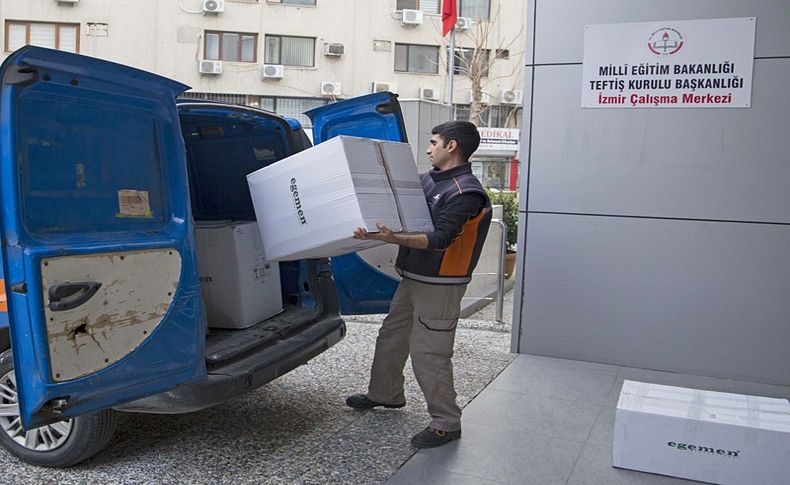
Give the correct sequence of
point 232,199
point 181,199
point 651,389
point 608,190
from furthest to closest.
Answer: point 608,190 < point 232,199 < point 651,389 < point 181,199

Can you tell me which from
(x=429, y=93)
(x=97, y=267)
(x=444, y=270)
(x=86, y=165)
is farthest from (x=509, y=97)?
(x=97, y=267)

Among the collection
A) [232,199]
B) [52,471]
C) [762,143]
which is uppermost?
[762,143]

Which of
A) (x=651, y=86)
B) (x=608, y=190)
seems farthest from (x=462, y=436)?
(x=651, y=86)

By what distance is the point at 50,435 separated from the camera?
3.70 meters

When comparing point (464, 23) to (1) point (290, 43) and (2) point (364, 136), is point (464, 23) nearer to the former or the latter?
(1) point (290, 43)

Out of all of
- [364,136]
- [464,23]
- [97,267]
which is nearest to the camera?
[97,267]

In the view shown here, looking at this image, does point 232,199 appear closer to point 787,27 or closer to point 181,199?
point 181,199

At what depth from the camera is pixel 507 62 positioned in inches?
1176

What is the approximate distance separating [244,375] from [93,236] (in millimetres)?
1012

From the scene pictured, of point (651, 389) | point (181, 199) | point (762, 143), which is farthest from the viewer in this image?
point (762, 143)

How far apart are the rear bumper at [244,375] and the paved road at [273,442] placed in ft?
1.42

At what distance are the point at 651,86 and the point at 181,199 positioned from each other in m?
3.72

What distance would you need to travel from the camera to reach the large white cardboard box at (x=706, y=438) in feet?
11.7

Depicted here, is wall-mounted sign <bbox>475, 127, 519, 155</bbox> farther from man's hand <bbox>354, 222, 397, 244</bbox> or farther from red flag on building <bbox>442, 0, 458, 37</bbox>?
man's hand <bbox>354, 222, 397, 244</bbox>
